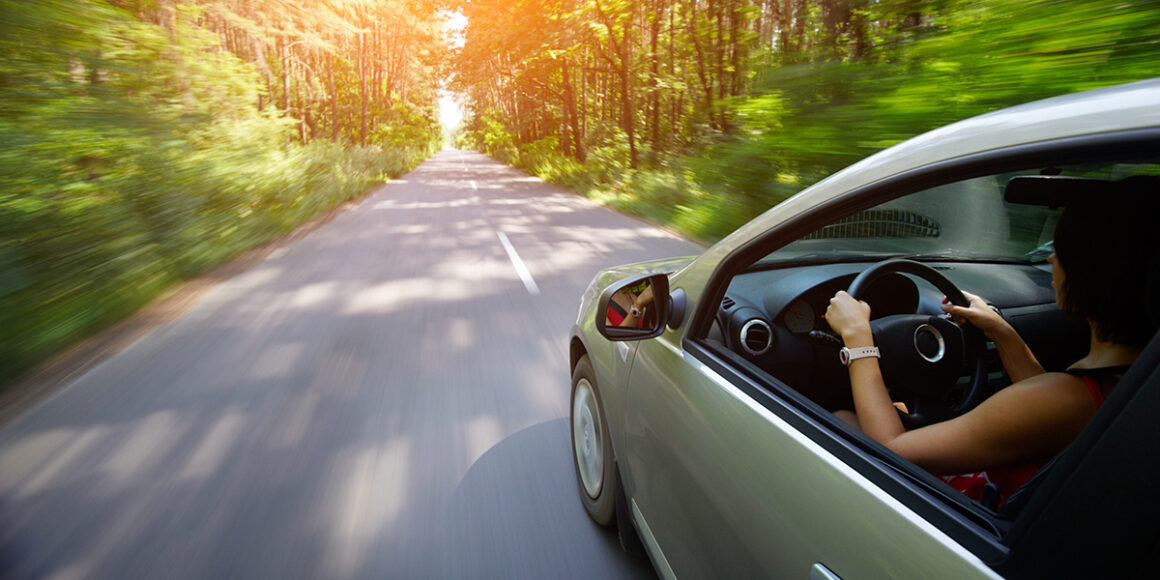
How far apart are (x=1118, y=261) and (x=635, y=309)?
53.4 inches

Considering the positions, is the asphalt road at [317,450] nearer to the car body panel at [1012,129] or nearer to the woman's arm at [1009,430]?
the woman's arm at [1009,430]

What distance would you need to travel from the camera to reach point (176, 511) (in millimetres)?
2637

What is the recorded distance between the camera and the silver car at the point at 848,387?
791mm

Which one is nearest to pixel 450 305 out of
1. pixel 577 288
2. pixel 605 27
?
pixel 577 288

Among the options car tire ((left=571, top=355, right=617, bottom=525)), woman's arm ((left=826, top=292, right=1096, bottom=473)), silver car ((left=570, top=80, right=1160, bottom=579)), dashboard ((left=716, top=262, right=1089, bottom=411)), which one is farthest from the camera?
car tire ((left=571, top=355, right=617, bottom=525))

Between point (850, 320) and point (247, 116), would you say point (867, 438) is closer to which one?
point (850, 320)

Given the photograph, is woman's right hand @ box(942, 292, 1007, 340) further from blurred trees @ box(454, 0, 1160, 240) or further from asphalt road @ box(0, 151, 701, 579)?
blurred trees @ box(454, 0, 1160, 240)

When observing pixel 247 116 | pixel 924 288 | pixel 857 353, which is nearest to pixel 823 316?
pixel 924 288

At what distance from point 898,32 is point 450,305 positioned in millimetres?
5330

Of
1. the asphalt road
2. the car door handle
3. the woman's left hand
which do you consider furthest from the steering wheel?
the asphalt road

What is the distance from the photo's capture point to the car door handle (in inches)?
39.8

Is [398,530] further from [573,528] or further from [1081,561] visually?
[1081,561]

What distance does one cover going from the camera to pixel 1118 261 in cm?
107

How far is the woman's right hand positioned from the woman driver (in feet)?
2.35
